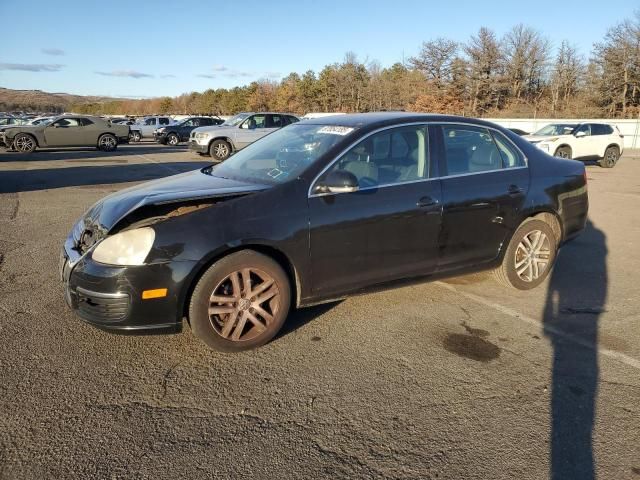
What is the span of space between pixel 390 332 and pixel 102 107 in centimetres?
14859

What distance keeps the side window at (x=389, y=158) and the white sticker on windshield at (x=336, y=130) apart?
0.16 m

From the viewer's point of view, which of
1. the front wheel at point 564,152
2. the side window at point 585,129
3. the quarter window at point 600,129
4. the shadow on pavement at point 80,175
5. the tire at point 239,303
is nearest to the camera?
the tire at point 239,303

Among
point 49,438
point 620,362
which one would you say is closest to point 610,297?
point 620,362

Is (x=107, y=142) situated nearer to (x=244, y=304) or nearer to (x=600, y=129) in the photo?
(x=600, y=129)

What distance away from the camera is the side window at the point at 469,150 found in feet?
14.2

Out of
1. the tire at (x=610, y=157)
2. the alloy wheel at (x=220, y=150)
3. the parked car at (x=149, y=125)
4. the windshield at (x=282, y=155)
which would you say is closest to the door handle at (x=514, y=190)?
the windshield at (x=282, y=155)

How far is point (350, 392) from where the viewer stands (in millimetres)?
3041

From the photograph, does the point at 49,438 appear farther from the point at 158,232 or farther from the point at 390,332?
the point at 390,332

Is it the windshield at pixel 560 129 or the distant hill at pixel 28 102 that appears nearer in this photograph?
the windshield at pixel 560 129

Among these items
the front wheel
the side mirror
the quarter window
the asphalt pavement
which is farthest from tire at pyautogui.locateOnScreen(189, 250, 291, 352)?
the quarter window

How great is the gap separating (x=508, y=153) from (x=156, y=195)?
3.24 meters

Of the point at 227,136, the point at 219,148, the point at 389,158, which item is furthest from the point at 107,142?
the point at 389,158

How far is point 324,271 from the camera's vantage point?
369 cm

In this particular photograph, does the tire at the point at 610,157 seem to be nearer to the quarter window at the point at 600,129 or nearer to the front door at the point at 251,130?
the quarter window at the point at 600,129
